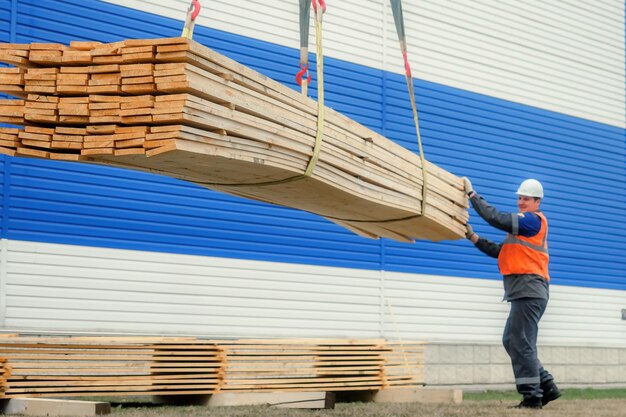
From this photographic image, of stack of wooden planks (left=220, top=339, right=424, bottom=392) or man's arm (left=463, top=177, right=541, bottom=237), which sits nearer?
man's arm (left=463, top=177, right=541, bottom=237)

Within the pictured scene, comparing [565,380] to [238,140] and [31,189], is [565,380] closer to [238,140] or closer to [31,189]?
[31,189]

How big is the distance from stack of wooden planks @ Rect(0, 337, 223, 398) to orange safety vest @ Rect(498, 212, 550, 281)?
290 centimetres

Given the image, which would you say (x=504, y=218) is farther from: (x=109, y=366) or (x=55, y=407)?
(x=55, y=407)

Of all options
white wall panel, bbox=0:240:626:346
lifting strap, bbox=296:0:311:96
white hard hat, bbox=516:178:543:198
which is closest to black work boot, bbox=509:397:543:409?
white hard hat, bbox=516:178:543:198

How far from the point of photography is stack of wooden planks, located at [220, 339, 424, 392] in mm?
8477

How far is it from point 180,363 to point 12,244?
2371 mm

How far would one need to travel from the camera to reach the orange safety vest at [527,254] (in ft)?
27.8

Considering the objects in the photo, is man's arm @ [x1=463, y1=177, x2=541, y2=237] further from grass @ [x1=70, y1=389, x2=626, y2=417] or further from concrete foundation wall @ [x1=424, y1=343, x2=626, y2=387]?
concrete foundation wall @ [x1=424, y1=343, x2=626, y2=387]

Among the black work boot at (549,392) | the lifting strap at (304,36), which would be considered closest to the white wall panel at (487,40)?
the lifting strap at (304,36)

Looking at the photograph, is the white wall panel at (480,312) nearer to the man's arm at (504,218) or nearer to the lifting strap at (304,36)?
the man's arm at (504,218)

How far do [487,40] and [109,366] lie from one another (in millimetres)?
8738

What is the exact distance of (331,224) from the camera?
11805 millimetres

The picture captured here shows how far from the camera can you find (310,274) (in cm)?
1155

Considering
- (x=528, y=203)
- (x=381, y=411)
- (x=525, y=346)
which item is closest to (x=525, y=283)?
(x=525, y=346)
